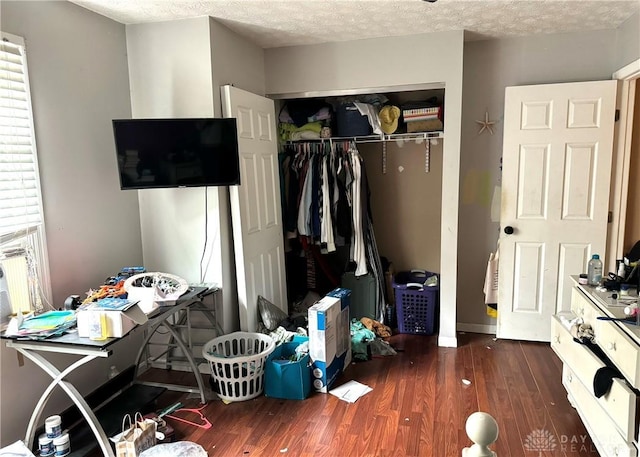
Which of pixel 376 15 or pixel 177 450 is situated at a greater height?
pixel 376 15

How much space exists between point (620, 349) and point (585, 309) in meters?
0.46

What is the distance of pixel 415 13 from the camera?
2.88m

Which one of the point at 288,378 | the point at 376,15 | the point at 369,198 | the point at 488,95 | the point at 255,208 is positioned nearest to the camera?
the point at 288,378

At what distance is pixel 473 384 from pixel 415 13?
2.39 metres

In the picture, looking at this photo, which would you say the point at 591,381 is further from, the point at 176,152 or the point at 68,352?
the point at 176,152

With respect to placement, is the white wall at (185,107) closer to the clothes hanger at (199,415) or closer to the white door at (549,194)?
the clothes hanger at (199,415)

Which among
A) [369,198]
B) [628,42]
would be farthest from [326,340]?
[628,42]

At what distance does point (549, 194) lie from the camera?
11.1ft

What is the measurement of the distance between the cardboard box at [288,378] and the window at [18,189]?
1331mm

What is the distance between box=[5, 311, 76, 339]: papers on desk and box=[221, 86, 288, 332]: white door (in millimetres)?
1141

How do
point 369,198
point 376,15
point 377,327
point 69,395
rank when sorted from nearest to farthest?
point 69,395, point 376,15, point 377,327, point 369,198

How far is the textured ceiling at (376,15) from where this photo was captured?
2.69 metres

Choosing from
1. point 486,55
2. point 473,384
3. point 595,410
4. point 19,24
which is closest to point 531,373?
point 473,384

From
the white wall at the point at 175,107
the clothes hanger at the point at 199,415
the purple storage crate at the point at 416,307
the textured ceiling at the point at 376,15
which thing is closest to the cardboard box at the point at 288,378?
the clothes hanger at the point at 199,415
